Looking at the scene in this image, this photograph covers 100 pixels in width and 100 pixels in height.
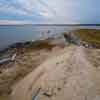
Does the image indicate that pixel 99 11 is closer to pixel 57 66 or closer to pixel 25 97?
pixel 57 66

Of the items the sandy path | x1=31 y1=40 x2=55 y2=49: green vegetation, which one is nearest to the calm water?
x1=31 y1=40 x2=55 y2=49: green vegetation

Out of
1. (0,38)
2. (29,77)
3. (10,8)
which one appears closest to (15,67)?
(29,77)

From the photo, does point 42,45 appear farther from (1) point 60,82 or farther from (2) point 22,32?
(1) point 60,82

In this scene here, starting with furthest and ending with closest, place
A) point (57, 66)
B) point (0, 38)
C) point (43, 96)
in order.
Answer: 1. point (0, 38)
2. point (57, 66)
3. point (43, 96)

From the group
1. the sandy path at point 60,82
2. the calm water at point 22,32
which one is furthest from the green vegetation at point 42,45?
the sandy path at point 60,82

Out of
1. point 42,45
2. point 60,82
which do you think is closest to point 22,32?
point 42,45

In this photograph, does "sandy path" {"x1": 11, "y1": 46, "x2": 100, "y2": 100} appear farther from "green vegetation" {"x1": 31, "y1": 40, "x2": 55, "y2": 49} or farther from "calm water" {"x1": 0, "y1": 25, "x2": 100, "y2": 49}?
"calm water" {"x1": 0, "y1": 25, "x2": 100, "y2": 49}

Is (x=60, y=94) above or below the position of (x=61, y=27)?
below
